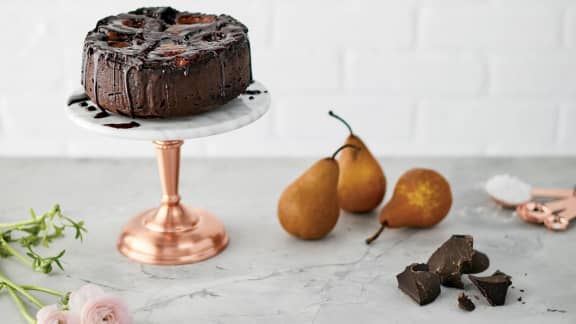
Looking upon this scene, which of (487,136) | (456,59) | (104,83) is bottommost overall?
(487,136)

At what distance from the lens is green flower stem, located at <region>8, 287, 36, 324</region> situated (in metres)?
0.92

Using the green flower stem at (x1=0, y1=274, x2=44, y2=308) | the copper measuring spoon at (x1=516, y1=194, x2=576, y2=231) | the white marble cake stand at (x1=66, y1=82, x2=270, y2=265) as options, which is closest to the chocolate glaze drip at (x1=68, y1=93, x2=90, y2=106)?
the white marble cake stand at (x1=66, y1=82, x2=270, y2=265)

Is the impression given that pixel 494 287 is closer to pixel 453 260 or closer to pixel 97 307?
pixel 453 260

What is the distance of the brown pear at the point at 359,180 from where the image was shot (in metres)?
1.18

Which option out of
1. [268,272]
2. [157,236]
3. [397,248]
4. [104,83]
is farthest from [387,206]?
[104,83]

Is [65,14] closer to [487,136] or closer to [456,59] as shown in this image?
[456,59]

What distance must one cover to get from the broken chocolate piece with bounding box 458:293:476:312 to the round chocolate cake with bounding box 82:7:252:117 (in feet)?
1.20

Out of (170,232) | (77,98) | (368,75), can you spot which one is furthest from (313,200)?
(368,75)

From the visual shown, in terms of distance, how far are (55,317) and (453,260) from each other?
1.55 feet

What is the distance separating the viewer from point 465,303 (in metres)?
0.99

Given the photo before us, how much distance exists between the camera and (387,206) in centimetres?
117

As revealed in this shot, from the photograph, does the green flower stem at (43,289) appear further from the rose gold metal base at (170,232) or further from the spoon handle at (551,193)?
the spoon handle at (551,193)

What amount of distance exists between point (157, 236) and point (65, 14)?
1.98 ft

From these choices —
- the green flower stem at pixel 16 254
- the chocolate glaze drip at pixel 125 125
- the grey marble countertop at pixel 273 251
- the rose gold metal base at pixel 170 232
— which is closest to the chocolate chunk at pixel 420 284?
the grey marble countertop at pixel 273 251
